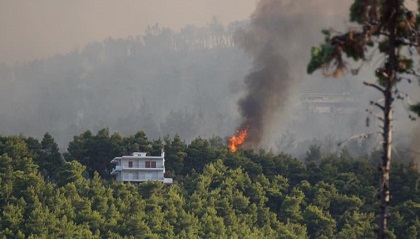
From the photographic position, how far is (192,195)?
162 meters

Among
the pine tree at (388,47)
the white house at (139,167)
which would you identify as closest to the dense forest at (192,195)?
the white house at (139,167)

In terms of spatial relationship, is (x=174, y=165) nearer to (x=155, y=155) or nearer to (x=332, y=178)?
(x=155, y=155)

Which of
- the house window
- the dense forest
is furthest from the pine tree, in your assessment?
the house window

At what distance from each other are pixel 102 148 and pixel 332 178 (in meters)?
35.8

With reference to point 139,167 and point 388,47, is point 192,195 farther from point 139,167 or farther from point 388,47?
point 388,47

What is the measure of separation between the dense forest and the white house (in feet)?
5.99

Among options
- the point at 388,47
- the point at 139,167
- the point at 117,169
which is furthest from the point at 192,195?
the point at 388,47

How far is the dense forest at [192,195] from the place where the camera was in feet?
484

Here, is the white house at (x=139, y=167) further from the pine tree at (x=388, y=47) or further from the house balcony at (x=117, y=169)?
the pine tree at (x=388, y=47)

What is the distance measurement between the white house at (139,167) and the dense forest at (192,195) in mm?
1825

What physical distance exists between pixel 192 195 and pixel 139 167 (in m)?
25.5

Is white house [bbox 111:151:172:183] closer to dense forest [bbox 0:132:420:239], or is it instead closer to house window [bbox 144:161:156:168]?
house window [bbox 144:161:156:168]

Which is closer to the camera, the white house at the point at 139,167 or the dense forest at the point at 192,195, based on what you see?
the dense forest at the point at 192,195

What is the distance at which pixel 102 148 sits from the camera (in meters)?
187
